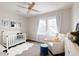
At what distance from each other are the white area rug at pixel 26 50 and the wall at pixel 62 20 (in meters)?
0.16

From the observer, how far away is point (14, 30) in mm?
1413

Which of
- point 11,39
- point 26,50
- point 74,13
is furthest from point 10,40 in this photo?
point 74,13

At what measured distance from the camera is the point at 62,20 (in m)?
1.43

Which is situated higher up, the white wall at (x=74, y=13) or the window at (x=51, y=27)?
the white wall at (x=74, y=13)

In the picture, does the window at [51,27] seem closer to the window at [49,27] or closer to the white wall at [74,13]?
the window at [49,27]

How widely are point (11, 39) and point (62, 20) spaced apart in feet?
2.97

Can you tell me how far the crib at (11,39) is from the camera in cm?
138

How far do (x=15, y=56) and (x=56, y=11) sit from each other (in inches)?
37.7

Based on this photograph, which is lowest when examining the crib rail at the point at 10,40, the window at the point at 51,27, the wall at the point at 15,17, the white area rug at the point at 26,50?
the white area rug at the point at 26,50

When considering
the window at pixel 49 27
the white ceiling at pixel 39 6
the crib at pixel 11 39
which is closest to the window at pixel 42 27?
the window at pixel 49 27

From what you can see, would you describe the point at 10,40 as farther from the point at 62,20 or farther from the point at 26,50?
the point at 62,20

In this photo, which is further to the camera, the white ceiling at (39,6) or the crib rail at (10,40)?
the crib rail at (10,40)

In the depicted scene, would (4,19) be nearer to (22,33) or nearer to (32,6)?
(22,33)

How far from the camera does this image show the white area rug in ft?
4.63
